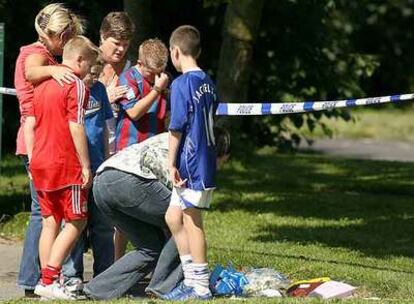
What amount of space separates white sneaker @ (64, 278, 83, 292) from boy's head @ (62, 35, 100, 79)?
1.32m

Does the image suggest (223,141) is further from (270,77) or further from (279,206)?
(270,77)

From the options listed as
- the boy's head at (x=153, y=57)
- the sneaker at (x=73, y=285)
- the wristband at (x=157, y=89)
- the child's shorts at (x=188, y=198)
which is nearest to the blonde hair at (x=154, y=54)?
the boy's head at (x=153, y=57)

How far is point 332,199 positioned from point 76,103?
5915mm

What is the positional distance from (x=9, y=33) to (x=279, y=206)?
630cm

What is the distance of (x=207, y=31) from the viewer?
689 inches

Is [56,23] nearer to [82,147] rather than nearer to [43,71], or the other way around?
[43,71]

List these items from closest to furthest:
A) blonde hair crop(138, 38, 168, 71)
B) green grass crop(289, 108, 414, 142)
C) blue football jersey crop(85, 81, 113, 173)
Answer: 1. blue football jersey crop(85, 81, 113, 173)
2. blonde hair crop(138, 38, 168, 71)
3. green grass crop(289, 108, 414, 142)

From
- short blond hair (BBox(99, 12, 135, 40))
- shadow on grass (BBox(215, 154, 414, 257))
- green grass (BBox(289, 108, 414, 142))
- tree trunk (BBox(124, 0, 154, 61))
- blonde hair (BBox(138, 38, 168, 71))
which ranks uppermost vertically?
tree trunk (BBox(124, 0, 154, 61))

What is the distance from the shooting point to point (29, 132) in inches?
285

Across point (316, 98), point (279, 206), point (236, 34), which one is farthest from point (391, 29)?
point (279, 206)

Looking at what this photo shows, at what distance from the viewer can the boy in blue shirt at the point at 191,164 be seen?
696 centimetres

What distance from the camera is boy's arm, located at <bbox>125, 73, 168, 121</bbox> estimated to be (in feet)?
25.3

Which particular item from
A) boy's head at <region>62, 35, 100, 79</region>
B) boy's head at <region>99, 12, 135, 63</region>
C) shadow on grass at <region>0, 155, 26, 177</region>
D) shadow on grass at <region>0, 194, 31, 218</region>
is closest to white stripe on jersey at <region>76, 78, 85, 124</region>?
boy's head at <region>62, 35, 100, 79</region>

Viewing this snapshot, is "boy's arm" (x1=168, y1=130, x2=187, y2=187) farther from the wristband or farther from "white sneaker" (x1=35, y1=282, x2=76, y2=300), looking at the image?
"white sneaker" (x1=35, y1=282, x2=76, y2=300)
